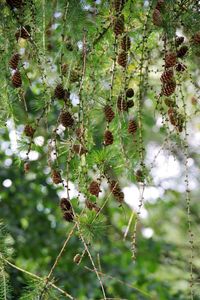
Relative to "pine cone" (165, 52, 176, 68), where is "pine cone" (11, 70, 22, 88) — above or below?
below

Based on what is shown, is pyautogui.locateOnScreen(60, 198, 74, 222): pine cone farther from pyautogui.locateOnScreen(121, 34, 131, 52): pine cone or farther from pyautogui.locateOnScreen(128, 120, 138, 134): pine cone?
pyautogui.locateOnScreen(121, 34, 131, 52): pine cone

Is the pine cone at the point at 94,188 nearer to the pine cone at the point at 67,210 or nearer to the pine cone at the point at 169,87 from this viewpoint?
the pine cone at the point at 67,210

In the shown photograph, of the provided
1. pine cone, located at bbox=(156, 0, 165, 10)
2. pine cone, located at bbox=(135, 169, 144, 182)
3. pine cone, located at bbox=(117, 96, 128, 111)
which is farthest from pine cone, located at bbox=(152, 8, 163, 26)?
pine cone, located at bbox=(135, 169, 144, 182)

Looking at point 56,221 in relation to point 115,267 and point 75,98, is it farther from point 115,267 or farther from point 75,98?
point 75,98

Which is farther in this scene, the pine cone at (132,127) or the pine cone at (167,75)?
the pine cone at (132,127)

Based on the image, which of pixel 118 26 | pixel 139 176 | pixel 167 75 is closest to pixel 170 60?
pixel 167 75

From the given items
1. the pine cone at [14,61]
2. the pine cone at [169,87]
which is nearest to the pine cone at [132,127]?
the pine cone at [169,87]

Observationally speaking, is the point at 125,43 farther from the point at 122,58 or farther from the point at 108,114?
the point at 108,114

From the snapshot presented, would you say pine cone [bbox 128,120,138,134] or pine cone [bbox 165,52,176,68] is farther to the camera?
pine cone [bbox 128,120,138,134]

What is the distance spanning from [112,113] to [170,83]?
13 centimetres

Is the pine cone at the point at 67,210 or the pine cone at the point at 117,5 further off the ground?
the pine cone at the point at 117,5

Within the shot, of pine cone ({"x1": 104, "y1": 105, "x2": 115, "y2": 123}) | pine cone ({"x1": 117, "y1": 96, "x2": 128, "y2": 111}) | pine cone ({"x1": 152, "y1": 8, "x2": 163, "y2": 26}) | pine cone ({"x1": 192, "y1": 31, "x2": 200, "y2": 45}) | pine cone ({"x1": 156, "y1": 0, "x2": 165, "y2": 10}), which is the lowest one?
pine cone ({"x1": 104, "y1": 105, "x2": 115, "y2": 123})

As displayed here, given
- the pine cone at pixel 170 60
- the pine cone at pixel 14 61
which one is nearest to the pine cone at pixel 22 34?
the pine cone at pixel 14 61

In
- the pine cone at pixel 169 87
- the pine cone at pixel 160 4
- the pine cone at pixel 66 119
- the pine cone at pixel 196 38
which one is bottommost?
the pine cone at pixel 66 119
